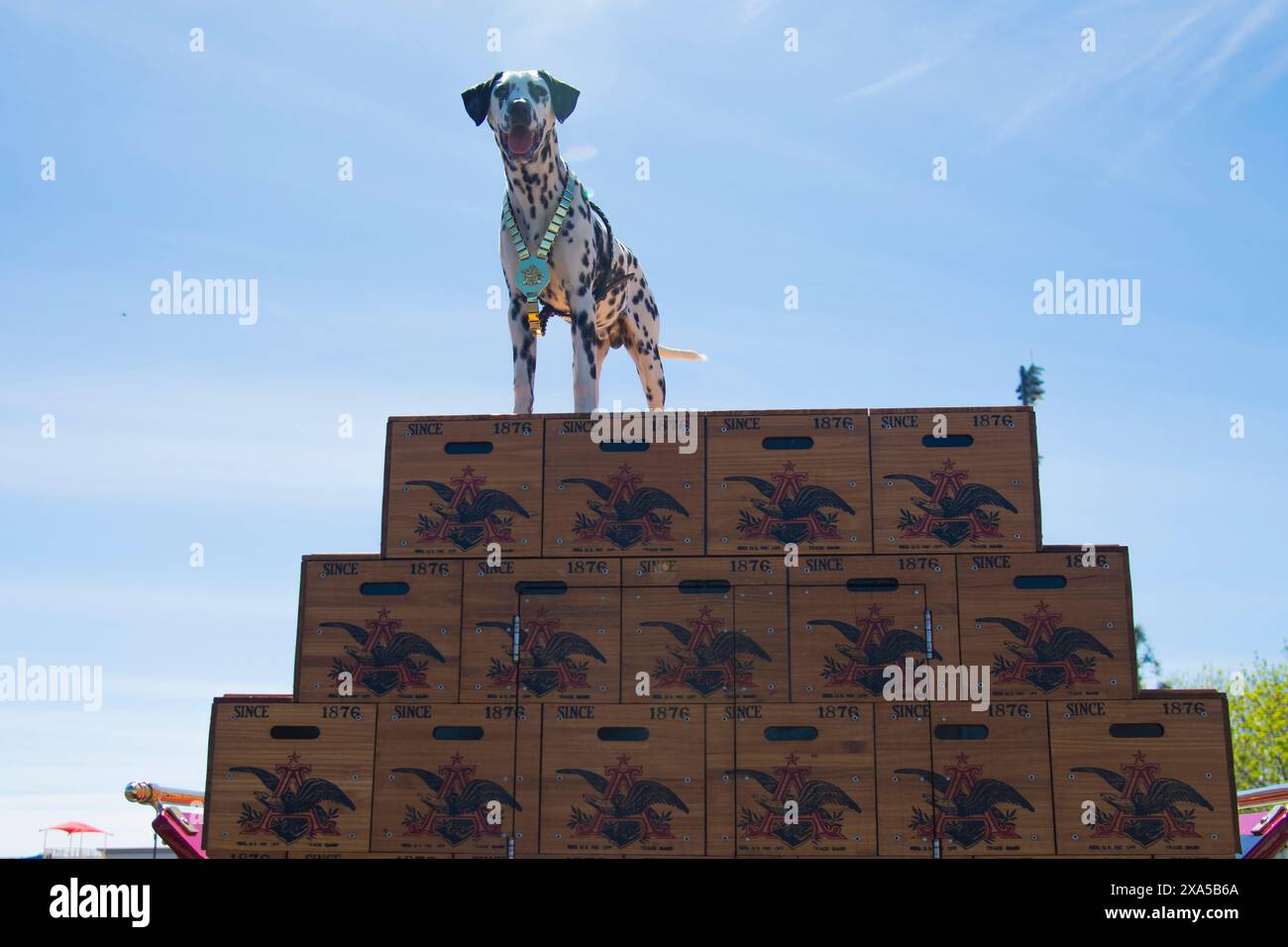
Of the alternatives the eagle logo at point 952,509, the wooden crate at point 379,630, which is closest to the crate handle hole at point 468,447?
the wooden crate at point 379,630

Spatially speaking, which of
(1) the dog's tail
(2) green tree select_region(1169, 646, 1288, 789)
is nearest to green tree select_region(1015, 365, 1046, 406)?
(2) green tree select_region(1169, 646, 1288, 789)

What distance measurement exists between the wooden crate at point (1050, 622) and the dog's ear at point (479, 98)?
4.42 metres

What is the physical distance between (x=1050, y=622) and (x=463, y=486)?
3.42 meters

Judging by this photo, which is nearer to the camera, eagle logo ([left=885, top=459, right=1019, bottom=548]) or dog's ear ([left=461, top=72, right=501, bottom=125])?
eagle logo ([left=885, top=459, right=1019, bottom=548])

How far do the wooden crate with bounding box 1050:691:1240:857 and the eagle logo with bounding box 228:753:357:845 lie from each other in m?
3.91

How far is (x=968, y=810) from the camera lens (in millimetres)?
6723

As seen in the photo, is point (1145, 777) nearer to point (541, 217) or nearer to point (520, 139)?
point (541, 217)

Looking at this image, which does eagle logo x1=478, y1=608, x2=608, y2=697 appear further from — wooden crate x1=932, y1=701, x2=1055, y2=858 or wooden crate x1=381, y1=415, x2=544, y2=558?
wooden crate x1=932, y1=701, x2=1055, y2=858

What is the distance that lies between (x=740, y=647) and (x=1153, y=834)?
7.76ft

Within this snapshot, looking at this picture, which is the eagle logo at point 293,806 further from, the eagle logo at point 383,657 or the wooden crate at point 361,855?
the eagle logo at point 383,657

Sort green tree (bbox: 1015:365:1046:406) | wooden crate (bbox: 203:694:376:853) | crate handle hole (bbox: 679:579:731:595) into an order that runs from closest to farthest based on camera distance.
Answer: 1. wooden crate (bbox: 203:694:376:853)
2. crate handle hole (bbox: 679:579:731:595)
3. green tree (bbox: 1015:365:1046:406)

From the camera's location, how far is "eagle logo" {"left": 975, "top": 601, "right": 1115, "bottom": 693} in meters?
6.93
